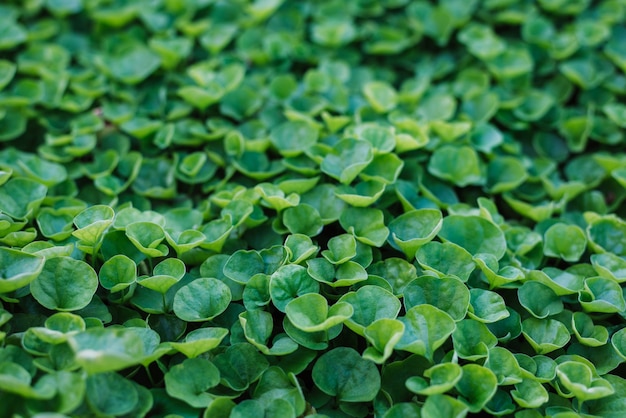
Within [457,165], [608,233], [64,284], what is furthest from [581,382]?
[64,284]

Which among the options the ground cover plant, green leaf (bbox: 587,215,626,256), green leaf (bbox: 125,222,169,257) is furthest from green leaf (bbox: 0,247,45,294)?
green leaf (bbox: 587,215,626,256)

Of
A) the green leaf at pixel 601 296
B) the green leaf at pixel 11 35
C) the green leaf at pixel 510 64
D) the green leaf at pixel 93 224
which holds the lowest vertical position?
the green leaf at pixel 601 296

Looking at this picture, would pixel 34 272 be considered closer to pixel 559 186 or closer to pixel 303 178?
pixel 303 178

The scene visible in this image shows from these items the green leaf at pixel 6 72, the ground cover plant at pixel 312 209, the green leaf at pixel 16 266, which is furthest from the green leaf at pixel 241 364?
the green leaf at pixel 6 72

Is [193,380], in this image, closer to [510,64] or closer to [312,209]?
[312,209]

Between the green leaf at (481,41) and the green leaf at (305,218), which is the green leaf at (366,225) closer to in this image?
the green leaf at (305,218)

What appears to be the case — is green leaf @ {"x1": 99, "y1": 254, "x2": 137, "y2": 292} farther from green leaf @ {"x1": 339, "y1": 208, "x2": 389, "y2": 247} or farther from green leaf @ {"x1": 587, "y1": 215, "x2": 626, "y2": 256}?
green leaf @ {"x1": 587, "y1": 215, "x2": 626, "y2": 256}
